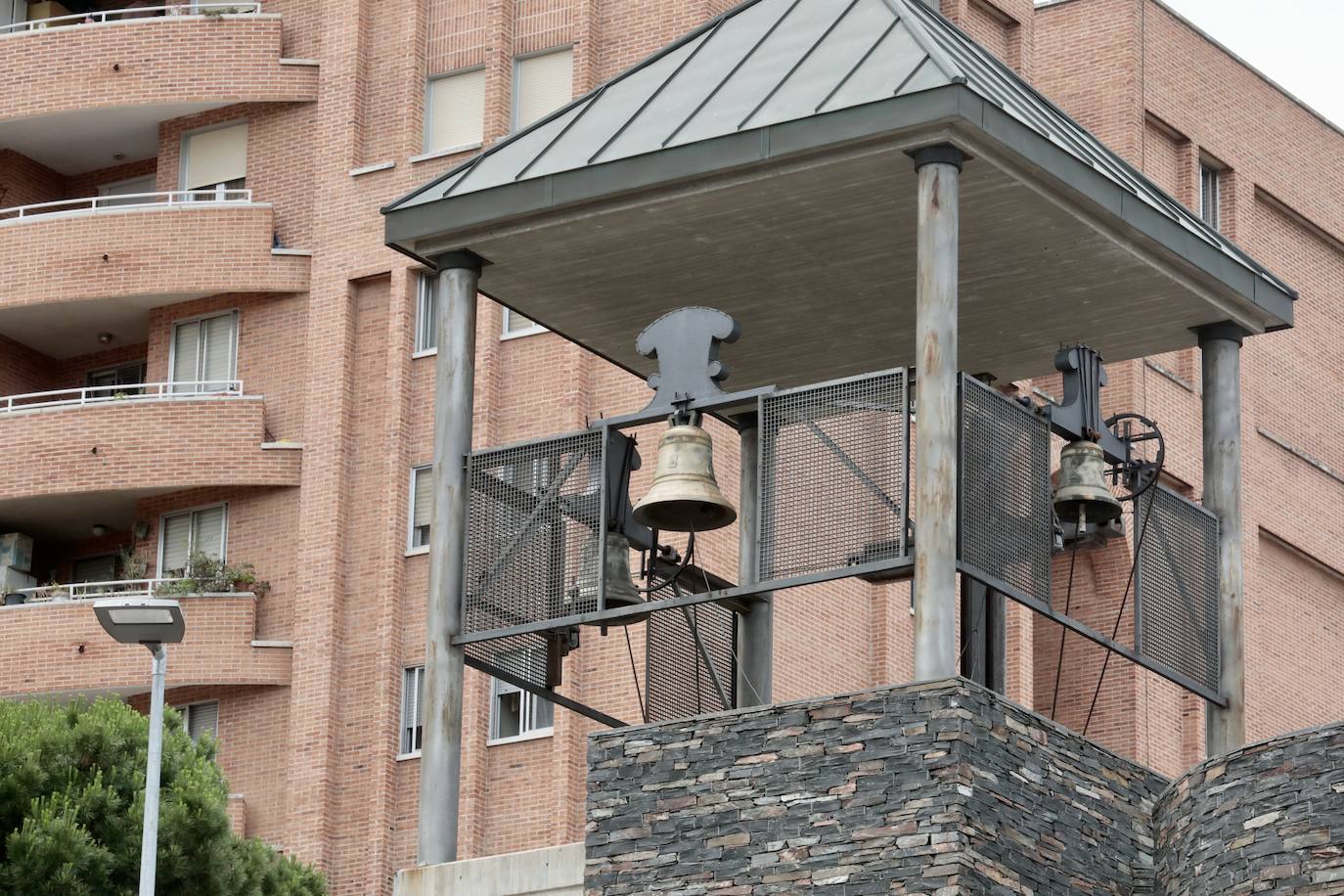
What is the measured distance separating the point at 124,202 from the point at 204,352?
417 centimetres

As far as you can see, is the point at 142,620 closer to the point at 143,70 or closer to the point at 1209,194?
the point at 143,70

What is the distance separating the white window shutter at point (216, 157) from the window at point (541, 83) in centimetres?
546

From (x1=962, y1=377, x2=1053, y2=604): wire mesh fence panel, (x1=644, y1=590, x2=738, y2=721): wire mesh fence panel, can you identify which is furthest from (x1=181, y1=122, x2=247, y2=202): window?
(x1=962, y1=377, x2=1053, y2=604): wire mesh fence panel

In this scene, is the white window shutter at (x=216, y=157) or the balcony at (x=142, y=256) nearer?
the balcony at (x=142, y=256)

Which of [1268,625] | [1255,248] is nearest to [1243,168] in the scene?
[1255,248]

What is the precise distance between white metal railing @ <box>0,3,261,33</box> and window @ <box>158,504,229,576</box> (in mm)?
8224

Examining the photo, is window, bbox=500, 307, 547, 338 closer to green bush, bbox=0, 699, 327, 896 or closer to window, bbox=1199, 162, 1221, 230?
green bush, bbox=0, 699, 327, 896

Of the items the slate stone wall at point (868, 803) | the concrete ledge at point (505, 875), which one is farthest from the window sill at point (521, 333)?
the slate stone wall at point (868, 803)

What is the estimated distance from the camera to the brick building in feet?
155

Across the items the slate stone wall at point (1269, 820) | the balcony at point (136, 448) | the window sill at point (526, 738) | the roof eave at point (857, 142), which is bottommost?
the slate stone wall at point (1269, 820)

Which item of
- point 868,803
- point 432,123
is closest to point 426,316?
point 432,123

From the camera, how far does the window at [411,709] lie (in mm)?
47062

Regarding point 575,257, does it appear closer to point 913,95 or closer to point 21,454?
point 913,95

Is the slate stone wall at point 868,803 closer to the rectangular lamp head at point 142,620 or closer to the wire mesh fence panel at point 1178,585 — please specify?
the wire mesh fence panel at point 1178,585
